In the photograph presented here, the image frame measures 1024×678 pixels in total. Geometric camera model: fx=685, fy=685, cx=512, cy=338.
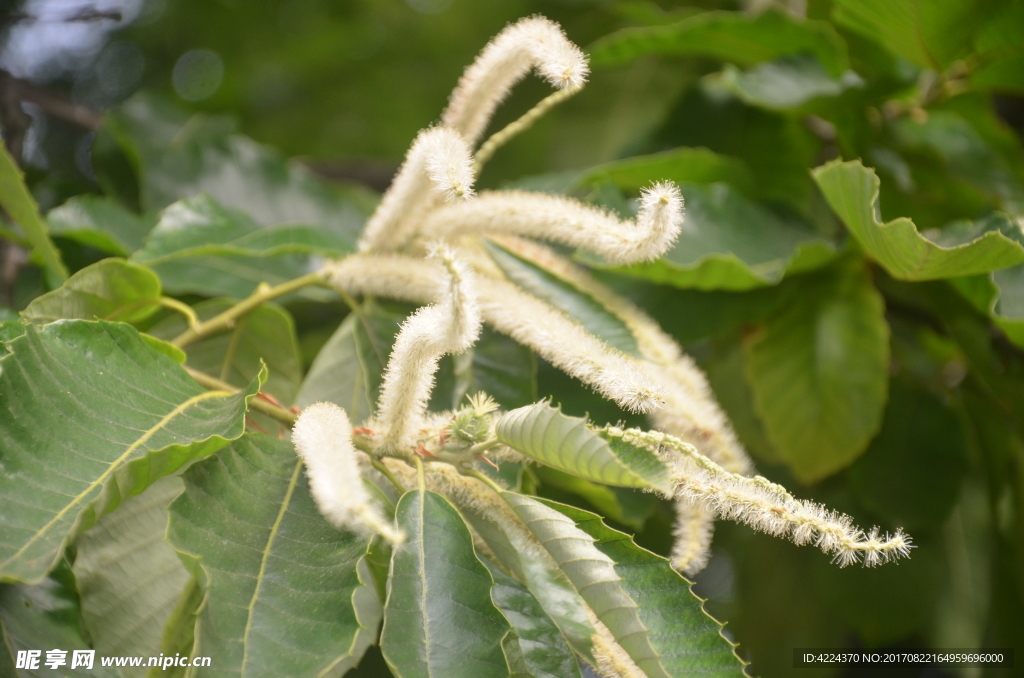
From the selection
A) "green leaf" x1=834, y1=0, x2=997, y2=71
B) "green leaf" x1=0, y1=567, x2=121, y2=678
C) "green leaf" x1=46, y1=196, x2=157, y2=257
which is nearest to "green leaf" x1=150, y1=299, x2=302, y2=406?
"green leaf" x1=46, y1=196, x2=157, y2=257

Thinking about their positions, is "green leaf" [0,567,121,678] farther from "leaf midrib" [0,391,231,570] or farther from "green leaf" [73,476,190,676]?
"leaf midrib" [0,391,231,570]

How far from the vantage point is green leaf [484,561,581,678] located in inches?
19.0

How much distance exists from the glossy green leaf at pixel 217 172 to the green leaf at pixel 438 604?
662mm

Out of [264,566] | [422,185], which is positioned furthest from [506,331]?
[264,566]

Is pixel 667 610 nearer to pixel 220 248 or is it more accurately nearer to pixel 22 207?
pixel 220 248

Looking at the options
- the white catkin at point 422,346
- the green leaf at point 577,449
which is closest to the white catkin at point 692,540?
the green leaf at point 577,449

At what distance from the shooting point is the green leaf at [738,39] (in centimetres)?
100

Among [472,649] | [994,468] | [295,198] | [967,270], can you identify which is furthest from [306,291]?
[994,468]

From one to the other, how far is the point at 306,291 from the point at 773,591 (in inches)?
36.1

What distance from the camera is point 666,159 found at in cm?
96

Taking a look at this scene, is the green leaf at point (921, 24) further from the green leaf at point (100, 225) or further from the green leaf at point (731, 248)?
the green leaf at point (100, 225)

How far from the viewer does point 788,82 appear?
3.20ft

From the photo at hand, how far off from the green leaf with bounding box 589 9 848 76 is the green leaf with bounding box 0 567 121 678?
0.95 m

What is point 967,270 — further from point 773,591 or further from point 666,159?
point 773,591
